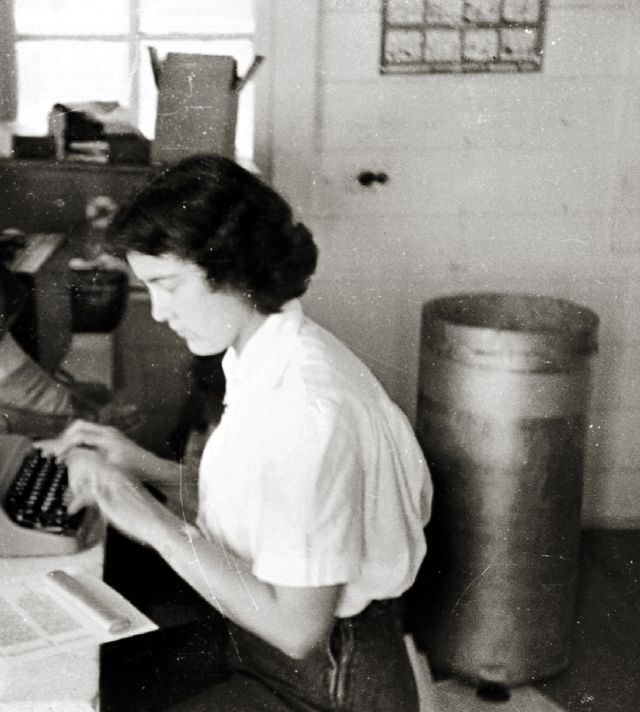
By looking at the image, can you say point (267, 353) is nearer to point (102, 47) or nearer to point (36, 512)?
point (36, 512)

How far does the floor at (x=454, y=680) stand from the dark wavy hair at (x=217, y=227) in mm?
525

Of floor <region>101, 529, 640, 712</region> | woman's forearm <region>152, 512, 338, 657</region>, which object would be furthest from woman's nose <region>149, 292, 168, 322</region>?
floor <region>101, 529, 640, 712</region>

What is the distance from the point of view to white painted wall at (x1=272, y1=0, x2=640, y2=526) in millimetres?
2576

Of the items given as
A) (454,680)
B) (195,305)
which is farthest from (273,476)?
(454,680)

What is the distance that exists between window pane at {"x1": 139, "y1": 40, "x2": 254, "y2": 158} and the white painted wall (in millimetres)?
83

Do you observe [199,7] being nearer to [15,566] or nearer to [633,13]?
[633,13]

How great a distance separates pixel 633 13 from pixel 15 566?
6.90 ft

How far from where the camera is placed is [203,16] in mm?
2564

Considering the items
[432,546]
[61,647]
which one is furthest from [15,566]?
[432,546]

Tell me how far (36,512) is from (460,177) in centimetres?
167

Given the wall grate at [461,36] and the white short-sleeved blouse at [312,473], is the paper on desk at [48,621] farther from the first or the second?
the wall grate at [461,36]

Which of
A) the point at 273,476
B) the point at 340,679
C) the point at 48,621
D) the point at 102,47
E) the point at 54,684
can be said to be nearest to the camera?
the point at 54,684

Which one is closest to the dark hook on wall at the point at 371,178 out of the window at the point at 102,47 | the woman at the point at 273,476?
the window at the point at 102,47

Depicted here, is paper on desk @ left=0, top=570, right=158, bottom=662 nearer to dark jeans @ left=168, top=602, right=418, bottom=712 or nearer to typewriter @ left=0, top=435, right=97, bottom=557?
typewriter @ left=0, top=435, right=97, bottom=557
